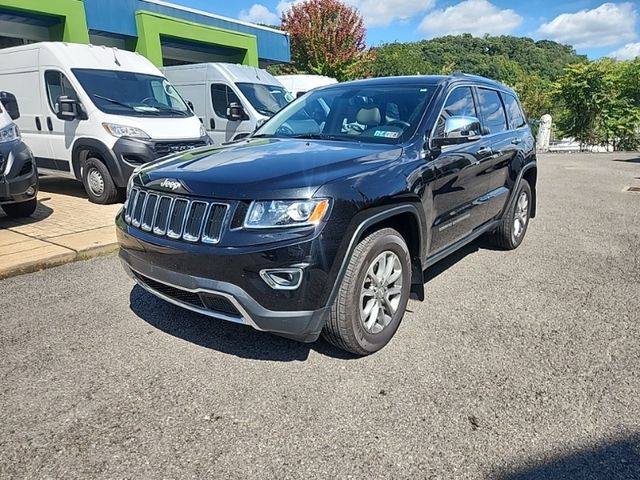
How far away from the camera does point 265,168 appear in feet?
8.97

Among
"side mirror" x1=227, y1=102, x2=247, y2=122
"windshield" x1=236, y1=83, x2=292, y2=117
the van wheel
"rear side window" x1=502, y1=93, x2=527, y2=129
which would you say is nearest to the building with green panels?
"windshield" x1=236, y1=83, x2=292, y2=117

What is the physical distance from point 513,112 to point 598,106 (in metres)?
25.5

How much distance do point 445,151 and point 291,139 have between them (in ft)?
3.88

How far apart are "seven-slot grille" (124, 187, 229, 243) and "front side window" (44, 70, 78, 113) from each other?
544 centimetres

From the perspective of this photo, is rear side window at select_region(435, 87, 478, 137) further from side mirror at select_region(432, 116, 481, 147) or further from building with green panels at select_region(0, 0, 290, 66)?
building with green panels at select_region(0, 0, 290, 66)

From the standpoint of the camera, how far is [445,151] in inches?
139

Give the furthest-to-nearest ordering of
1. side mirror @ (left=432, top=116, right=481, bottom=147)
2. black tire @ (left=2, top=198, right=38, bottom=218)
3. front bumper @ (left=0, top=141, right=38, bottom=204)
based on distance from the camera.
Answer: black tire @ (left=2, top=198, right=38, bottom=218) → front bumper @ (left=0, top=141, right=38, bottom=204) → side mirror @ (left=432, top=116, right=481, bottom=147)

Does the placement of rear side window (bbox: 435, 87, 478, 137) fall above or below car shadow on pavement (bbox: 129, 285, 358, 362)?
above

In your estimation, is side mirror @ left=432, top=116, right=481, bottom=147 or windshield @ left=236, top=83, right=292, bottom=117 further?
windshield @ left=236, top=83, right=292, bottom=117

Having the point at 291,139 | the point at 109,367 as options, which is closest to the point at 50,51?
the point at 291,139

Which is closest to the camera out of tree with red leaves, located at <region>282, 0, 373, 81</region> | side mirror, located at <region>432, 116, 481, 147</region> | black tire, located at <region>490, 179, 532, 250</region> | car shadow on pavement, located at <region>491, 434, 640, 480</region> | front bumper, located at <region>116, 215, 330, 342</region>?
car shadow on pavement, located at <region>491, 434, 640, 480</region>

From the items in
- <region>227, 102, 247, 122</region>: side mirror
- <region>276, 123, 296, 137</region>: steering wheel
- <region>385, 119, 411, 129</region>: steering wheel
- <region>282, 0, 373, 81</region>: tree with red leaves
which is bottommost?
<region>276, 123, 296, 137</region>: steering wheel

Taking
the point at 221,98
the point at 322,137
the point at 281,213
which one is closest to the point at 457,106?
the point at 322,137

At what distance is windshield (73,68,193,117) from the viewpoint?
739cm
